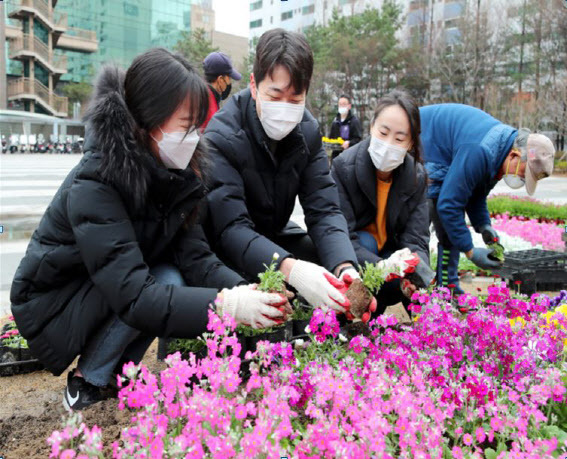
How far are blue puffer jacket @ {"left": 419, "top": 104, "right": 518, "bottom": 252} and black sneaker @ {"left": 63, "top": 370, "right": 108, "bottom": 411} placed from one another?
7.44 ft

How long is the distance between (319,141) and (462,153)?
1.11 metres

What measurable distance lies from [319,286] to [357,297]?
135 millimetres

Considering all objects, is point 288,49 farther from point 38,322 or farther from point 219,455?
point 219,455

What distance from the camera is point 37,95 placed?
3841 centimetres

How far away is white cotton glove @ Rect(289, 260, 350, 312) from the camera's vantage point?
6.22 feet

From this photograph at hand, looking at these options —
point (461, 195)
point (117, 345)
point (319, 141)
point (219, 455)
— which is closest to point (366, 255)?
point (319, 141)

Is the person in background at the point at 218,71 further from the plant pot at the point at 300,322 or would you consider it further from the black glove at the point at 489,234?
the plant pot at the point at 300,322

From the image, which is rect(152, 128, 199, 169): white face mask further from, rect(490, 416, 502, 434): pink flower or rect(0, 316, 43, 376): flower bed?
rect(490, 416, 502, 434): pink flower

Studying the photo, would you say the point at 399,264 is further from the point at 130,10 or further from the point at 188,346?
the point at 130,10

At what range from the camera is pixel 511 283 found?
12.9 feet

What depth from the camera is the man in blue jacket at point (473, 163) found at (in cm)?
321

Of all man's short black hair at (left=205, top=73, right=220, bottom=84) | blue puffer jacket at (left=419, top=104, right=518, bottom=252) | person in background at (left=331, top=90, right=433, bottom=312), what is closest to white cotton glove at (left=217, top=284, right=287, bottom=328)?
person in background at (left=331, top=90, right=433, bottom=312)

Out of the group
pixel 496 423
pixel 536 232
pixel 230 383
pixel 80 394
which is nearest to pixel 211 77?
pixel 80 394

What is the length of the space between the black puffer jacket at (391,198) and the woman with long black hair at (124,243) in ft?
3.21
